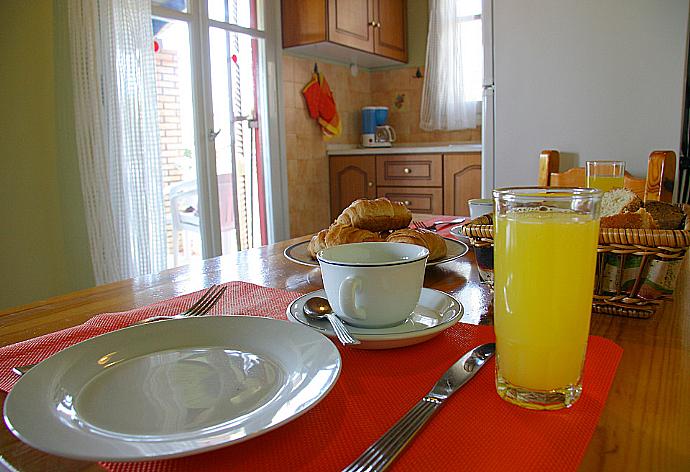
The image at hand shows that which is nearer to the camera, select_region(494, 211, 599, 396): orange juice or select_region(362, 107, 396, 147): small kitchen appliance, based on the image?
select_region(494, 211, 599, 396): orange juice

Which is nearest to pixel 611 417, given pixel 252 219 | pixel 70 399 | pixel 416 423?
pixel 416 423

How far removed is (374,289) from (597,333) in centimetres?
28

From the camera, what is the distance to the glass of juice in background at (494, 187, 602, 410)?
18.2 inches

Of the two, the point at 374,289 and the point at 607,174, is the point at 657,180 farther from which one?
the point at 374,289

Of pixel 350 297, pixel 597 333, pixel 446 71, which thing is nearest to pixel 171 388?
pixel 350 297

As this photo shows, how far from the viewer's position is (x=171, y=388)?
0.48m

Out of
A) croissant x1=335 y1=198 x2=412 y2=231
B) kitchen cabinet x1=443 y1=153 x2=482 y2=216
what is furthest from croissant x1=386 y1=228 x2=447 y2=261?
kitchen cabinet x1=443 y1=153 x2=482 y2=216

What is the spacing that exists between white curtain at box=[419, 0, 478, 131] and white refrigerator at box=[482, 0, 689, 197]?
4.81 ft

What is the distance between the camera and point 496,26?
2.41m

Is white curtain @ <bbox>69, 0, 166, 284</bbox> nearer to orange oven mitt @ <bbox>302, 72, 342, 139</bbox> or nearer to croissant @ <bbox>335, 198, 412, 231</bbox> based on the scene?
orange oven mitt @ <bbox>302, 72, 342, 139</bbox>

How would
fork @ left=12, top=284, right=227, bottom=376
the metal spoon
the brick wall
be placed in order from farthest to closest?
the brick wall < fork @ left=12, top=284, right=227, bottom=376 < the metal spoon

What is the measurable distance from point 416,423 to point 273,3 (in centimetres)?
340

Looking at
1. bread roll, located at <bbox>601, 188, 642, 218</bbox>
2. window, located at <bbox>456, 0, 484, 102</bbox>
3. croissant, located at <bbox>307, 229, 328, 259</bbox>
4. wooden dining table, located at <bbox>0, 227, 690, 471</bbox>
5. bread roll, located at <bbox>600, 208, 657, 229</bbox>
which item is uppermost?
window, located at <bbox>456, 0, 484, 102</bbox>

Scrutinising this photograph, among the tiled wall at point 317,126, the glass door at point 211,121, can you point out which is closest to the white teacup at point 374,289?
the glass door at point 211,121
